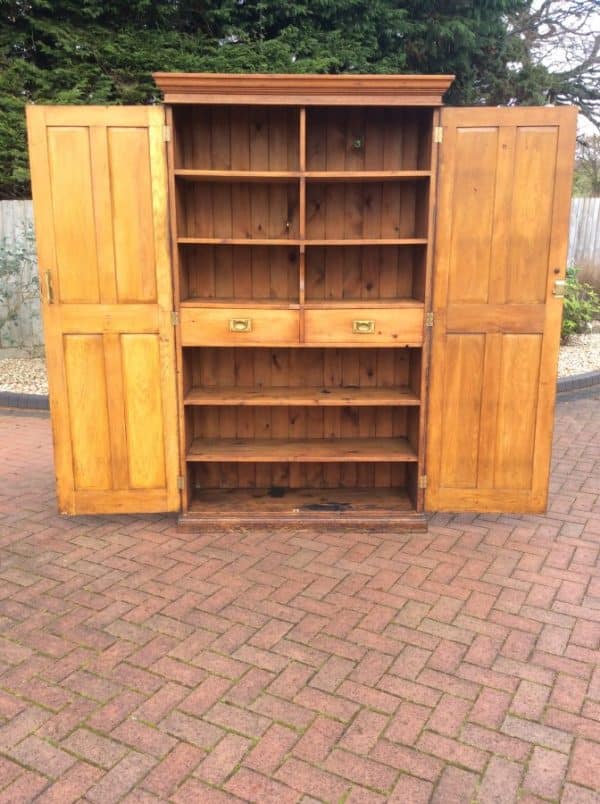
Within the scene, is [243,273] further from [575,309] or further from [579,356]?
[575,309]

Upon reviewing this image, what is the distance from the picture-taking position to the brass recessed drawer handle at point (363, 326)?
130 inches

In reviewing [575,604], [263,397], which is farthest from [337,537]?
[575,604]

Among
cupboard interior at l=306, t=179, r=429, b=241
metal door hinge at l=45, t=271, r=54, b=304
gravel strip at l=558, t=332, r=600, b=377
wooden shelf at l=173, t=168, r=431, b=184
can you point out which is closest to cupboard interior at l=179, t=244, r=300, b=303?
cupboard interior at l=306, t=179, r=429, b=241

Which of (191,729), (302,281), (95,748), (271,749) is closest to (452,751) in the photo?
(271,749)

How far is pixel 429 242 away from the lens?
324 centimetres

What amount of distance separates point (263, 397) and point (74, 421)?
103cm

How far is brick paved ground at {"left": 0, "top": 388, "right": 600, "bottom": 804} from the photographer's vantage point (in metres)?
1.84

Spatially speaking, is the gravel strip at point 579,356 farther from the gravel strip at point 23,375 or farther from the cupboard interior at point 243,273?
the gravel strip at point 23,375

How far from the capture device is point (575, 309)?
316 inches

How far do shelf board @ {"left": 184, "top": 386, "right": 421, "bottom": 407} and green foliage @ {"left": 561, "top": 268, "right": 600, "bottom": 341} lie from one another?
5015 mm

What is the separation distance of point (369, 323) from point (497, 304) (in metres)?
0.69

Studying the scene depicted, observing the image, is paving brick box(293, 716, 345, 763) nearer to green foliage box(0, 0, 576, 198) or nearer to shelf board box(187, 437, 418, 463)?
shelf board box(187, 437, 418, 463)

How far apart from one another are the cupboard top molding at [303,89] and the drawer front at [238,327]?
39.3 inches

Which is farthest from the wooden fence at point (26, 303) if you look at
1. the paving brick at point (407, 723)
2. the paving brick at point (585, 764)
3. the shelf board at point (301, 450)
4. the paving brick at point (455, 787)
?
the paving brick at point (585, 764)
